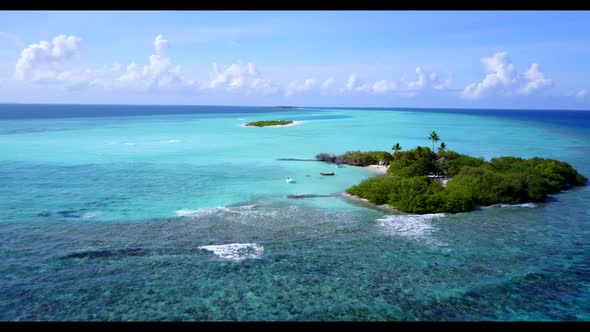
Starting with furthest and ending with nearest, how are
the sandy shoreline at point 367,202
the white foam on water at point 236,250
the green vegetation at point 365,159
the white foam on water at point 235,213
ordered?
the green vegetation at point 365,159, the sandy shoreline at point 367,202, the white foam on water at point 235,213, the white foam on water at point 236,250

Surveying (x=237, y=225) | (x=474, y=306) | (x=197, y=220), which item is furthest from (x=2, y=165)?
(x=474, y=306)

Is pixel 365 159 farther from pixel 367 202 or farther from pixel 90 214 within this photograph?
pixel 90 214

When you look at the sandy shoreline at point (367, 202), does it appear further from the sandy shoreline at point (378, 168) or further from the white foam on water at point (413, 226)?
the sandy shoreline at point (378, 168)

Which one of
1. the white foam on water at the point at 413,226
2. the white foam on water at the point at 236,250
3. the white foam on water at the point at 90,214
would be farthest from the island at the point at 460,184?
the white foam on water at the point at 90,214

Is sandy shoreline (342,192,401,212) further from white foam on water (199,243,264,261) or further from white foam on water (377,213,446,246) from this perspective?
white foam on water (199,243,264,261)

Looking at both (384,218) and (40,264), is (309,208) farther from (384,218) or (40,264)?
(40,264)
